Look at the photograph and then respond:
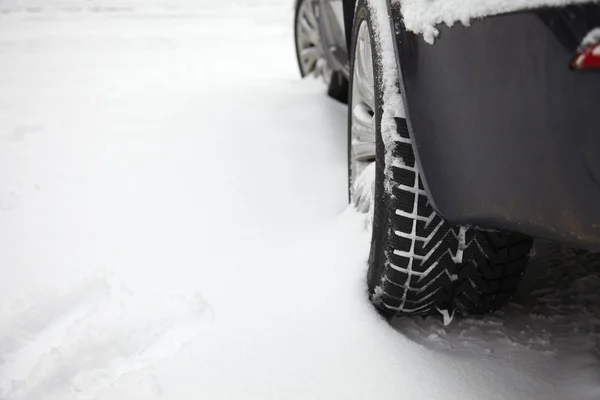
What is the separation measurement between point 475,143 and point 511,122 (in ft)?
0.28

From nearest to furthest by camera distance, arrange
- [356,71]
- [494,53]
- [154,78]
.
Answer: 1. [494,53]
2. [356,71]
3. [154,78]

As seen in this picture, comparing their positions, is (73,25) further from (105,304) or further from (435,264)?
(435,264)

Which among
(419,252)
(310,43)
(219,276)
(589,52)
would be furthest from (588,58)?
(310,43)

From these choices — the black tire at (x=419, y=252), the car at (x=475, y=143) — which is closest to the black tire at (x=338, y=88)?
the car at (x=475, y=143)

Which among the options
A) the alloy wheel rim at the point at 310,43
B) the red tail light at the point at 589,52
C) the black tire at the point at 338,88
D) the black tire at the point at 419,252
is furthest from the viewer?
the alloy wheel rim at the point at 310,43

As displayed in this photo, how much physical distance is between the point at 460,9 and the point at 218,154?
5.16 feet

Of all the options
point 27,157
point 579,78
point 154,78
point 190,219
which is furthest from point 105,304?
point 154,78

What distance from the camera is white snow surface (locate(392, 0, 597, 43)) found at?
2.58 ft

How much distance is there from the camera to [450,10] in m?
0.90

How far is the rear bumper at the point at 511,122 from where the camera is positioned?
0.76m

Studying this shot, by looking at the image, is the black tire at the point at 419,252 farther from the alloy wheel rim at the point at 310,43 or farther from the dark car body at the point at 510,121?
the alloy wheel rim at the point at 310,43

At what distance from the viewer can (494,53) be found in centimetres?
85

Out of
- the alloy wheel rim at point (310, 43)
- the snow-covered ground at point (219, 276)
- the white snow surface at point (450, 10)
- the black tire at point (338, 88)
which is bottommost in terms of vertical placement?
the snow-covered ground at point (219, 276)

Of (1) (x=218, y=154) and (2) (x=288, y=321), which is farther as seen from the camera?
(1) (x=218, y=154)
